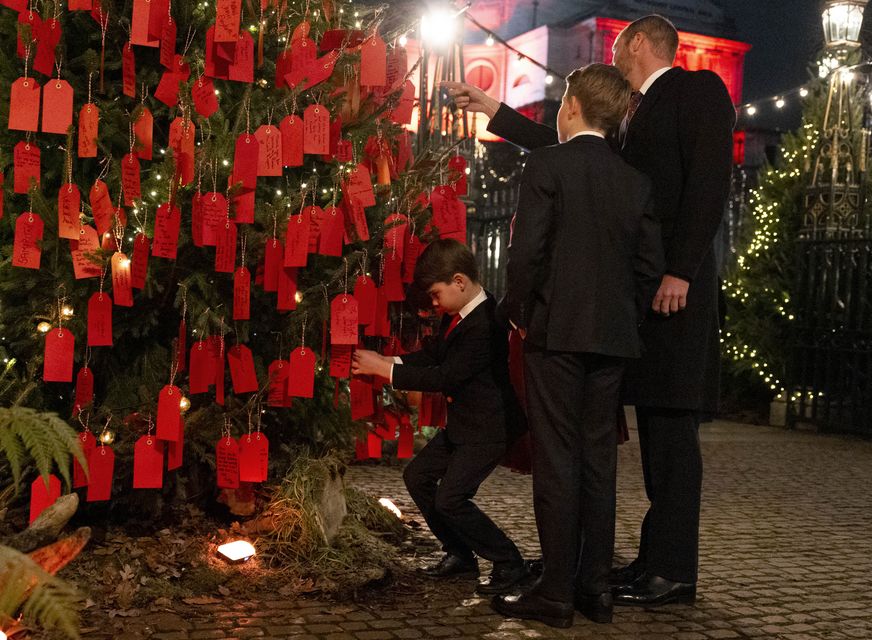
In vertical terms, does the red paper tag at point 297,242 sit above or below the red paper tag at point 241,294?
above

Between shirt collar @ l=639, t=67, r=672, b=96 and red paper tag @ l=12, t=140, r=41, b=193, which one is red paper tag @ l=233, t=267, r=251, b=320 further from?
shirt collar @ l=639, t=67, r=672, b=96

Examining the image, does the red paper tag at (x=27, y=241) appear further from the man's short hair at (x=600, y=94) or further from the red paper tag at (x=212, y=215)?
the man's short hair at (x=600, y=94)

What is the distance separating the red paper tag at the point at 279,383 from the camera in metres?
4.03

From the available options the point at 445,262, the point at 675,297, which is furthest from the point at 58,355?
the point at 675,297

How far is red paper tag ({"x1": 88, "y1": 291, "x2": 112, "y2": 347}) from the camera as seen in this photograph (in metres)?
3.66

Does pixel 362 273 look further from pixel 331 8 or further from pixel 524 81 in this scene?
pixel 524 81

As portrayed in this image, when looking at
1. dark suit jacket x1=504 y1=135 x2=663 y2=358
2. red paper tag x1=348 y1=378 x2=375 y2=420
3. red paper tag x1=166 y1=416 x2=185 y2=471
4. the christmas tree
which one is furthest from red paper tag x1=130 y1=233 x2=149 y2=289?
dark suit jacket x1=504 y1=135 x2=663 y2=358

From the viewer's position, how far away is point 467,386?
4.02 metres

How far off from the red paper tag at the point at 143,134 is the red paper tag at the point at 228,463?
3.75 ft

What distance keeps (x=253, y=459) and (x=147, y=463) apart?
39cm

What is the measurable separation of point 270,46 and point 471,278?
132cm

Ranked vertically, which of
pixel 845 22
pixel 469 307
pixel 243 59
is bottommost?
pixel 469 307

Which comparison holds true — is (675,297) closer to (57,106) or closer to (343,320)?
(343,320)

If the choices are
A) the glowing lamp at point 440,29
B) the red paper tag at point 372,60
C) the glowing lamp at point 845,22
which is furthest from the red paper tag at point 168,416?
the glowing lamp at point 845,22
